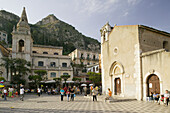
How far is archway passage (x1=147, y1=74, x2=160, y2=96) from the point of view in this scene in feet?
46.1

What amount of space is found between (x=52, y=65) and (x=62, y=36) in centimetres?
6028

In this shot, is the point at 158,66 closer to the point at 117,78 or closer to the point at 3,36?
the point at 117,78

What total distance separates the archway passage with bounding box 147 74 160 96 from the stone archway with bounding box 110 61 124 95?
11.8ft

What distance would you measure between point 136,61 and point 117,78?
4430 mm

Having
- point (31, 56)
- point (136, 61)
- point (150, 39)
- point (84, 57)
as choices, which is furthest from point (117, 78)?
point (84, 57)

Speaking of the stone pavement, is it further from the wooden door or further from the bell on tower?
the bell on tower

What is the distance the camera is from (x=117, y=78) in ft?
64.6

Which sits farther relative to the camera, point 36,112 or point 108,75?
point 108,75

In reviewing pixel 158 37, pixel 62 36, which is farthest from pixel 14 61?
pixel 62 36

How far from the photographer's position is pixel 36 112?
902 centimetres

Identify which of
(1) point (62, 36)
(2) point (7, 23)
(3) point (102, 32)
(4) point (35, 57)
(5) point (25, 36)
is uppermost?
(2) point (7, 23)

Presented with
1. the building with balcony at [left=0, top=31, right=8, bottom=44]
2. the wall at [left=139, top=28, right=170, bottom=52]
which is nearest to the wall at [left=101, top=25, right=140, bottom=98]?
the wall at [left=139, top=28, right=170, bottom=52]

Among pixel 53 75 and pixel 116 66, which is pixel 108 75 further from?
pixel 53 75

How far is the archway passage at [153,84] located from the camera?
46.1 ft
